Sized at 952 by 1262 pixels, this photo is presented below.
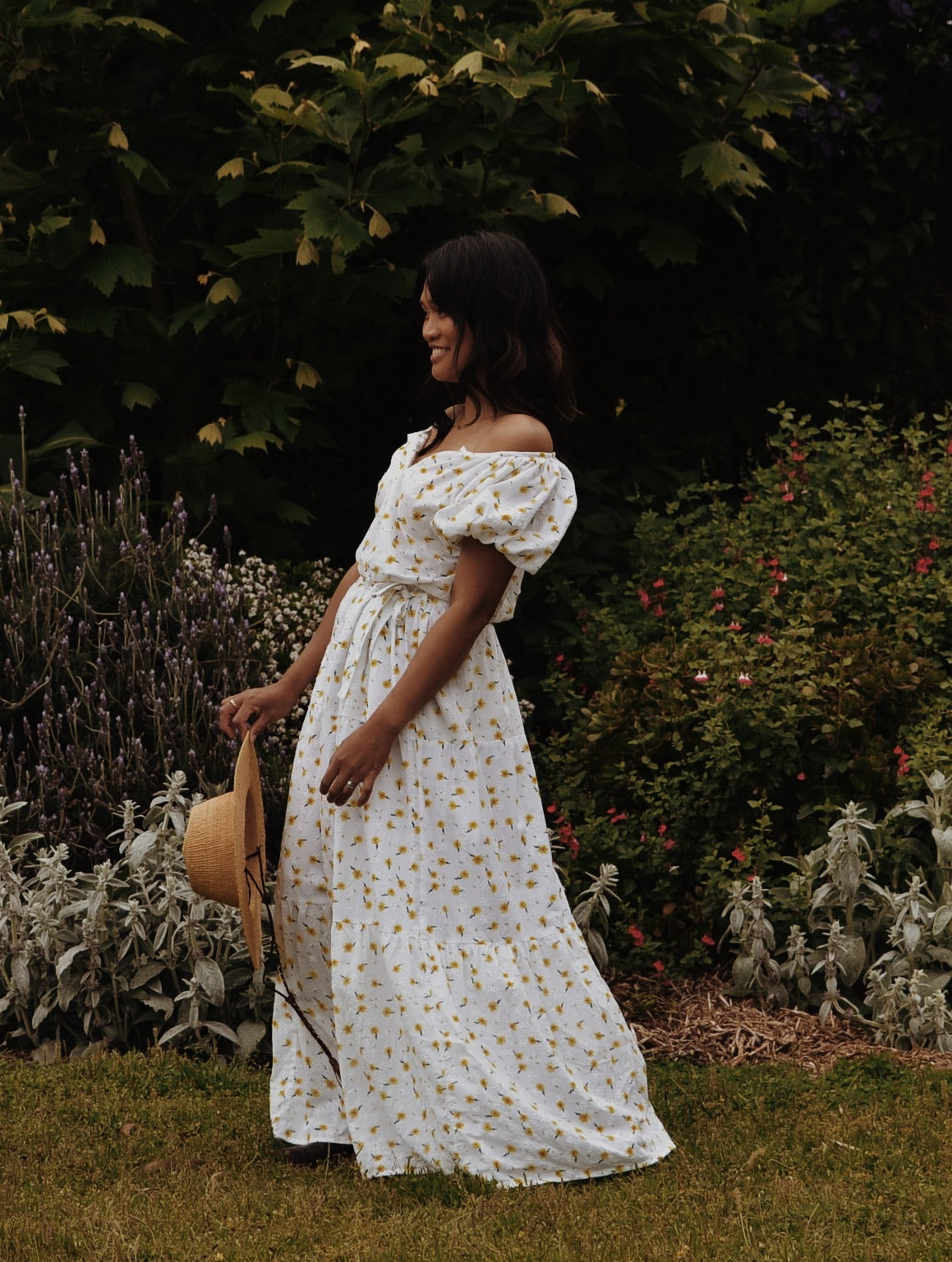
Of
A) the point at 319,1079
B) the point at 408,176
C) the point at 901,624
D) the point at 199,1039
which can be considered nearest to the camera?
the point at 319,1079

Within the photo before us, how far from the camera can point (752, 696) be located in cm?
434

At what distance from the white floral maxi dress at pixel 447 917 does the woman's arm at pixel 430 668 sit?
0.17 ft

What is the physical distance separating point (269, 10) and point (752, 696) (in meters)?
2.81

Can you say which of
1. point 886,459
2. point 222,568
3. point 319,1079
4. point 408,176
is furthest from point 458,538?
point 886,459

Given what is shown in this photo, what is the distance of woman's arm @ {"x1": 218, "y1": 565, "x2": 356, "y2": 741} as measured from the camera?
319cm

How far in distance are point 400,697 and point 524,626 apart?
8.59 feet

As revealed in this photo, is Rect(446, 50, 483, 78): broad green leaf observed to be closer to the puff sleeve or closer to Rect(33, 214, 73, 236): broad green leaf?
Rect(33, 214, 73, 236): broad green leaf

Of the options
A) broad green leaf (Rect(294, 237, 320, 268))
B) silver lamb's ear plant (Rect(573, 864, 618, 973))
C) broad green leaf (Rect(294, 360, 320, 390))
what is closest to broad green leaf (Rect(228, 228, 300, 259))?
broad green leaf (Rect(294, 237, 320, 268))

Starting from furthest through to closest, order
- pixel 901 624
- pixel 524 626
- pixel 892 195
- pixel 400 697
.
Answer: pixel 892 195 → pixel 524 626 → pixel 901 624 → pixel 400 697

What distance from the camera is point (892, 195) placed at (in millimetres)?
6871

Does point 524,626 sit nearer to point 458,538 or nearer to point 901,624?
point 901,624

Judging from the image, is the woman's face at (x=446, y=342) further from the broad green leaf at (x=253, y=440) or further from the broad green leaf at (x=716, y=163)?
the broad green leaf at (x=716, y=163)

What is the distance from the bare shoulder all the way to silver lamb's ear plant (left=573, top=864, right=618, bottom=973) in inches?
56.2

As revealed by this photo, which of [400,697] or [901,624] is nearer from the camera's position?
[400,697]
